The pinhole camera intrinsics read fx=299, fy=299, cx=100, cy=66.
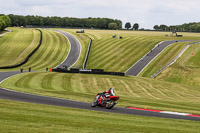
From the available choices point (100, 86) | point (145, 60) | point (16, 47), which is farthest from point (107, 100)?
point (16, 47)

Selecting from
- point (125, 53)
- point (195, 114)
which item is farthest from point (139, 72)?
point (195, 114)

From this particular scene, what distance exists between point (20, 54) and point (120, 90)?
60.2m

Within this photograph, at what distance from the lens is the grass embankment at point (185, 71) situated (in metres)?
64.8

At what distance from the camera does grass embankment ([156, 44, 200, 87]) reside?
64.8 meters

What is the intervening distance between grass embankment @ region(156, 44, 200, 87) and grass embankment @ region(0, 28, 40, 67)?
43.9 meters

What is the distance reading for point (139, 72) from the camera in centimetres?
7456

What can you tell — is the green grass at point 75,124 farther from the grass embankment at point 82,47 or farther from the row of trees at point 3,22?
the row of trees at point 3,22

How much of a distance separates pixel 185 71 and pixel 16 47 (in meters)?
63.3

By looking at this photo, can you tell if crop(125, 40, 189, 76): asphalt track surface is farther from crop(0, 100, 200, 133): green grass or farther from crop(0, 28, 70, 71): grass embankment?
crop(0, 100, 200, 133): green grass

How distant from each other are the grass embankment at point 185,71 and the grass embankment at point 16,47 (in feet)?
144

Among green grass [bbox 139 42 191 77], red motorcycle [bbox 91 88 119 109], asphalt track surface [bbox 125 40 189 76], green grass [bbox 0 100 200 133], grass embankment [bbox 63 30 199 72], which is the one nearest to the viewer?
green grass [bbox 0 100 200 133]

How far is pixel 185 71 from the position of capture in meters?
69.3

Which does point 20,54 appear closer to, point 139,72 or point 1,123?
point 139,72

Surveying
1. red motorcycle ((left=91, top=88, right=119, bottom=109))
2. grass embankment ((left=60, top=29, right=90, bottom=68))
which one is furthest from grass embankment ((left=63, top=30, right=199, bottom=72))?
red motorcycle ((left=91, top=88, right=119, bottom=109))
